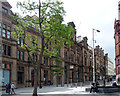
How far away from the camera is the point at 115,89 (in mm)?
25453

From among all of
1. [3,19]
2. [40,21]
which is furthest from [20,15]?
[3,19]

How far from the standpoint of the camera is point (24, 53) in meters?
41.5

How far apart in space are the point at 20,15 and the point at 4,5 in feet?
52.2

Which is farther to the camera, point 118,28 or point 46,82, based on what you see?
point 118,28

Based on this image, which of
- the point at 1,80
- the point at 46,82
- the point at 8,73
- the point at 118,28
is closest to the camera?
the point at 1,80

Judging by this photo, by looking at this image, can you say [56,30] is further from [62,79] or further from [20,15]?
[62,79]

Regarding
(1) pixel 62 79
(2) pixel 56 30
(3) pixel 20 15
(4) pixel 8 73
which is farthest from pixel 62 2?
(1) pixel 62 79

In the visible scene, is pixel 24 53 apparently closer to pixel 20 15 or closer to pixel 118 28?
pixel 20 15

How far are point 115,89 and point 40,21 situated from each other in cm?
1357

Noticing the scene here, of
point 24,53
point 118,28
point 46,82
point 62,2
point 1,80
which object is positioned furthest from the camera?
point 118,28

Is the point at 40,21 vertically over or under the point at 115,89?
over

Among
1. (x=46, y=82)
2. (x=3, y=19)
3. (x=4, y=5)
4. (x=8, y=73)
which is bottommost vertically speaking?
(x=46, y=82)

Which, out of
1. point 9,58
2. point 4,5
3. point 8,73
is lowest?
point 8,73

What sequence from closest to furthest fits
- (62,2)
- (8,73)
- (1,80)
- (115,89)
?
(62,2)
(115,89)
(1,80)
(8,73)
